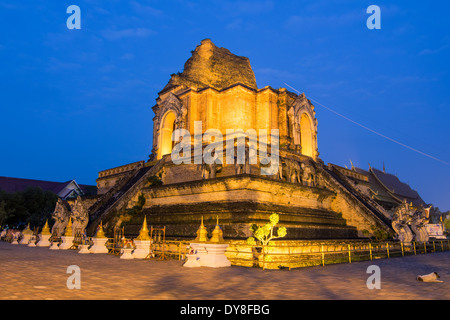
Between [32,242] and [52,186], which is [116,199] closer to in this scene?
[32,242]

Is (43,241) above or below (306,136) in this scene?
below

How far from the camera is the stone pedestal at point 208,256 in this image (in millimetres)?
9875

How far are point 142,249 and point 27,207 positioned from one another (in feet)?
84.8

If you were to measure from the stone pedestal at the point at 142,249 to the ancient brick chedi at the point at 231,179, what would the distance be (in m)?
1.82

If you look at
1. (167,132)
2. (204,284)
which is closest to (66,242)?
(167,132)

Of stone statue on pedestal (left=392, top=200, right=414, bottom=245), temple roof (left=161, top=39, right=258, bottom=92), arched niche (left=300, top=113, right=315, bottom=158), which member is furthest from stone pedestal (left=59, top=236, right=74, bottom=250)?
arched niche (left=300, top=113, right=315, bottom=158)

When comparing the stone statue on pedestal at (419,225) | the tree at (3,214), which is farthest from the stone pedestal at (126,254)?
the tree at (3,214)

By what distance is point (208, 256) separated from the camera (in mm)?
10023

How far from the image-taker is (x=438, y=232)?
25.4 meters

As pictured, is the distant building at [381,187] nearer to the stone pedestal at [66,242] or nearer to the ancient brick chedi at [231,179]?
the ancient brick chedi at [231,179]

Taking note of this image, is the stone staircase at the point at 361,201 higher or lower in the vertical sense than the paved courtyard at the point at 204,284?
higher

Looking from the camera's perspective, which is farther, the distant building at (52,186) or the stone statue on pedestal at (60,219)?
the distant building at (52,186)
